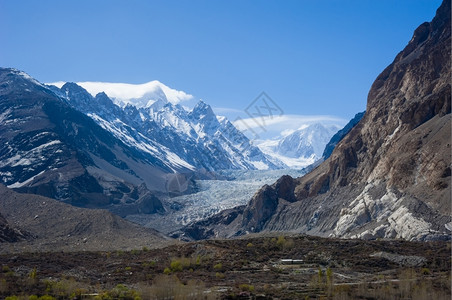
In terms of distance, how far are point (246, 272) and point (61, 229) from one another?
5298cm

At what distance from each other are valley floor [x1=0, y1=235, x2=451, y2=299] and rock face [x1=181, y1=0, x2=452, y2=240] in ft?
52.5

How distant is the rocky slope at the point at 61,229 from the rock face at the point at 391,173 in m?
24.7

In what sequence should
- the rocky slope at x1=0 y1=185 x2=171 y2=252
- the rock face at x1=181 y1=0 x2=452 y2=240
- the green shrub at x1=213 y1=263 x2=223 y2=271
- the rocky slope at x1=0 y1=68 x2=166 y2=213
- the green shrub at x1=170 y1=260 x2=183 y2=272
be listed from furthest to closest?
the rocky slope at x1=0 y1=68 x2=166 y2=213
the rocky slope at x1=0 y1=185 x2=171 y2=252
the rock face at x1=181 y1=0 x2=452 y2=240
the green shrub at x1=213 y1=263 x2=223 y2=271
the green shrub at x1=170 y1=260 x2=183 y2=272

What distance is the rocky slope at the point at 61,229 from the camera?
237 feet

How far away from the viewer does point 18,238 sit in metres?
76.4

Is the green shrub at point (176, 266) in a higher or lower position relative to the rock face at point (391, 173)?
lower

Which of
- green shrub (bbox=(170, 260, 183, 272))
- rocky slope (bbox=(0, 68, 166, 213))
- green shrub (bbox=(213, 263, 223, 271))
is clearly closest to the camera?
green shrub (bbox=(170, 260, 183, 272))

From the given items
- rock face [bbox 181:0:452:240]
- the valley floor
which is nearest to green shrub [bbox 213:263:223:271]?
the valley floor

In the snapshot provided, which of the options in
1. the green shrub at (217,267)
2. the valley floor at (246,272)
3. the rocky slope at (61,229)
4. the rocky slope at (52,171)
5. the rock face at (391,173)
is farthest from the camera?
the rocky slope at (52,171)

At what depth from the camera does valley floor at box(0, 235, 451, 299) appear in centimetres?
3403

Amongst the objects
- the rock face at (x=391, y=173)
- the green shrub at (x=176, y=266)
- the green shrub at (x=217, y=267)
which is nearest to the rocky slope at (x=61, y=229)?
the rock face at (x=391, y=173)

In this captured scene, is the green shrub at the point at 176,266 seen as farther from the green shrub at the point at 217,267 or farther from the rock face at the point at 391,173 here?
the rock face at the point at 391,173

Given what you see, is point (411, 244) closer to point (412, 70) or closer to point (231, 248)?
point (231, 248)

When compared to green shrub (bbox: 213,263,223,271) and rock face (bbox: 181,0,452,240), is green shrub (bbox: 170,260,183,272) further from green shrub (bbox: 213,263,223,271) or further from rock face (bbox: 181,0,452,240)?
rock face (bbox: 181,0,452,240)
